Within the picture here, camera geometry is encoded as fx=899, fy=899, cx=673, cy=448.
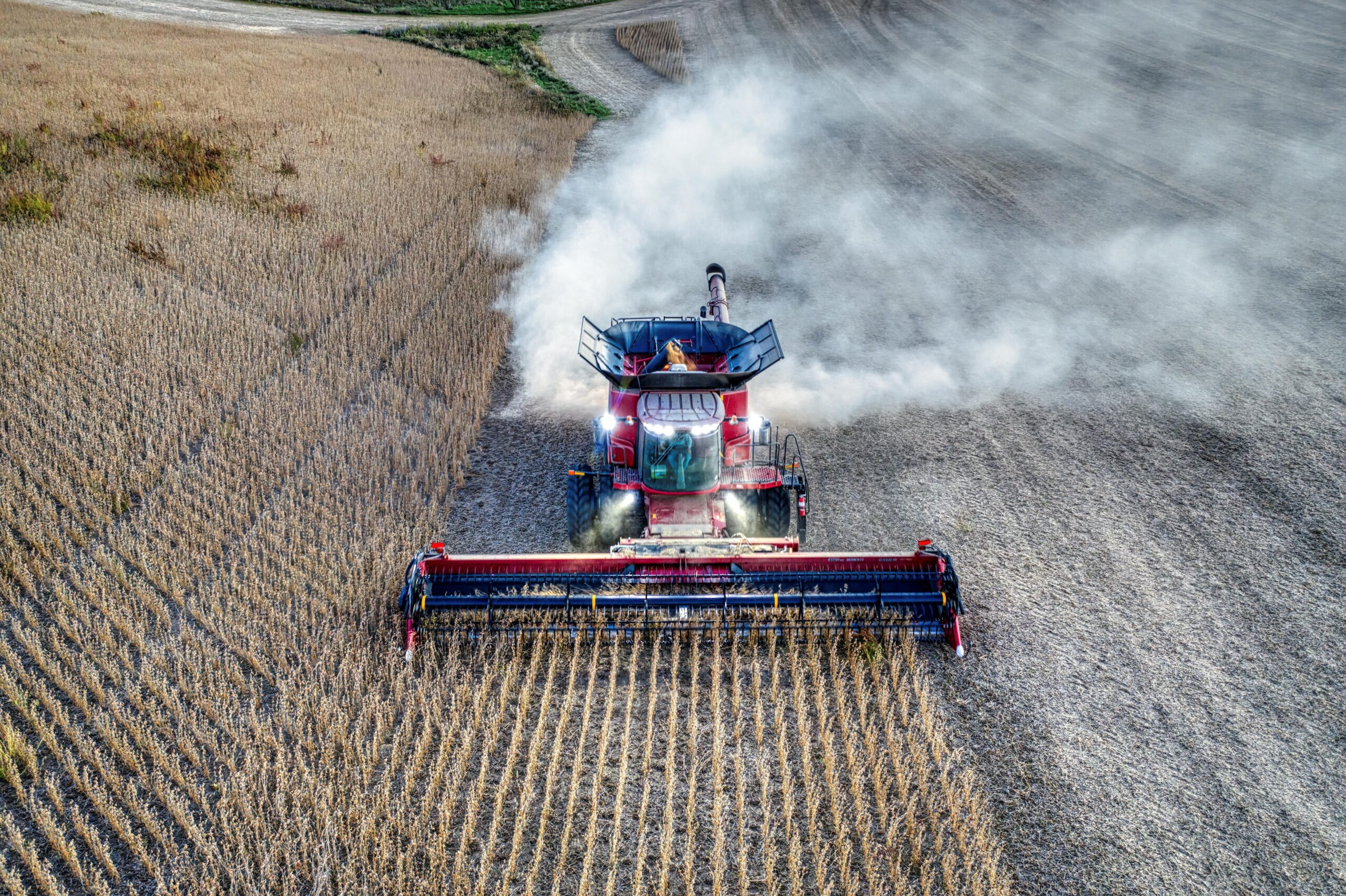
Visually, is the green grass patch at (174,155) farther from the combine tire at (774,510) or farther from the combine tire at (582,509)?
the combine tire at (774,510)

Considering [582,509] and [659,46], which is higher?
[659,46]

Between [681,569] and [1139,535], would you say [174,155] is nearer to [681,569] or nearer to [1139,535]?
[681,569]

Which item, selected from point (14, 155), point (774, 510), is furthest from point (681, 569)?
point (14, 155)

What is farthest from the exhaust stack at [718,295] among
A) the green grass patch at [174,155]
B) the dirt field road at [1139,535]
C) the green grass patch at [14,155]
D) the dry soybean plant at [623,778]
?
the green grass patch at [14,155]

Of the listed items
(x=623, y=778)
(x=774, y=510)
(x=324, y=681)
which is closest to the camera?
(x=623, y=778)

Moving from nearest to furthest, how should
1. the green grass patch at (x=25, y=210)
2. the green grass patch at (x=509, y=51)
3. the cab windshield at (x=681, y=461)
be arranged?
1. the cab windshield at (x=681, y=461)
2. the green grass patch at (x=25, y=210)
3. the green grass patch at (x=509, y=51)

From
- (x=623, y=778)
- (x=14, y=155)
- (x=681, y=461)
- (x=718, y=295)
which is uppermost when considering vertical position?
(x=14, y=155)

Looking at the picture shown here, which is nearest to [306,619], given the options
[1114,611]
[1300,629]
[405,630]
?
[405,630]

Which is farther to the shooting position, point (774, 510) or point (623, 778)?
point (774, 510)
